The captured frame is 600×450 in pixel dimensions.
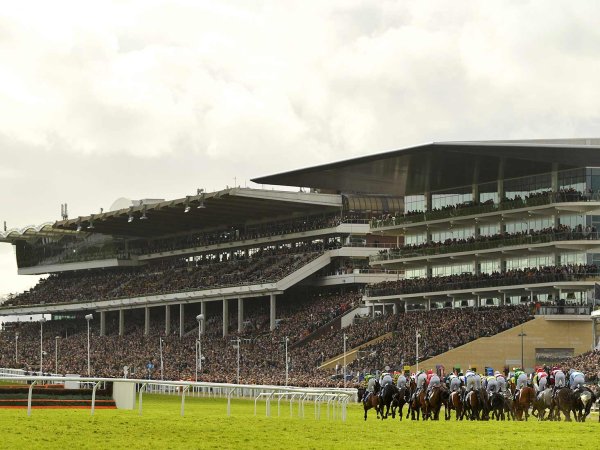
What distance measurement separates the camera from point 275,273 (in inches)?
3376

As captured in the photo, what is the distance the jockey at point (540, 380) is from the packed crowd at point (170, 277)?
49.9 meters

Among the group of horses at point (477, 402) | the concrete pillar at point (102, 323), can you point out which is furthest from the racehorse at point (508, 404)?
the concrete pillar at point (102, 323)

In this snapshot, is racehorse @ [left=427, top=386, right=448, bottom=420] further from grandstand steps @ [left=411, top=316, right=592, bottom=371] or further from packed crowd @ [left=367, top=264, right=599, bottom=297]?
packed crowd @ [left=367, top=264, right=599, bottom=297]

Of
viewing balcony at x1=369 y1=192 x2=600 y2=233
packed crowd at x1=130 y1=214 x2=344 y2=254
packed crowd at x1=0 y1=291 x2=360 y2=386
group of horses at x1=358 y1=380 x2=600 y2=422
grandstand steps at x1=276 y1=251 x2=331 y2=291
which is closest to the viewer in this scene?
group of horses at x1=358 y1=380 x2=600 y2=422

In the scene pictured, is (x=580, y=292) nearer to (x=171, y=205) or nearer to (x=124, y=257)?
(x=171, y=205)

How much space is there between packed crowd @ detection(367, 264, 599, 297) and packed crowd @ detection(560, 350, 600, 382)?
24.6 feet

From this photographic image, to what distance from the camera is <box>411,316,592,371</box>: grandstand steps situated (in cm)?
6306

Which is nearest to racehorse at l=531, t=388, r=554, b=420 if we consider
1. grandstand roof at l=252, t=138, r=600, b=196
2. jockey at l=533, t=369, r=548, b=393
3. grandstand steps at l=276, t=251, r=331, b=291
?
jockey at l=533, t=369, r=548, b=393

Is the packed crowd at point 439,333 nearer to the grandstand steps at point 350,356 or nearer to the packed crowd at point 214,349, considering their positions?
the grandstand steps at point 350,356

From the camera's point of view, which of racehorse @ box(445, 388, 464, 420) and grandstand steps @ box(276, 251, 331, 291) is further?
grandstand steps @ box(276, 251, 331, 291)

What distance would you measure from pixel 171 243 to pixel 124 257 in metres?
6.20

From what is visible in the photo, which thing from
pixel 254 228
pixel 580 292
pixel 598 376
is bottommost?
pixel 598 376

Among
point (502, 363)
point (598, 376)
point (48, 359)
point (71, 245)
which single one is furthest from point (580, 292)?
point (71, 245)

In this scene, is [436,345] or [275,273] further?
[275,273]
